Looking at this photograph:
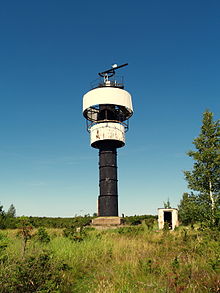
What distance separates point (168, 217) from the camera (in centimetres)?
2645

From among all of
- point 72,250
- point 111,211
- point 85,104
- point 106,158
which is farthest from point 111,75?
point 72,250

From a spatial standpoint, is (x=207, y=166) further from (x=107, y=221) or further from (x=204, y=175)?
(x=107, y=221)

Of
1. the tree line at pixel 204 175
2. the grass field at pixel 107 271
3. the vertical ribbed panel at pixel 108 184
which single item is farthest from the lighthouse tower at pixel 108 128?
the grass field at pixel 107 271

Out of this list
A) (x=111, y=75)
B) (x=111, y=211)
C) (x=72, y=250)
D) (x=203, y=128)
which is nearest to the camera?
(x=72, y=250)

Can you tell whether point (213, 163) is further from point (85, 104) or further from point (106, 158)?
point (85, 104)

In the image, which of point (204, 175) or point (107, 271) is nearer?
point (107, 271)

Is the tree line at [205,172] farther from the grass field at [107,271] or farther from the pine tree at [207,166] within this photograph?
the grass field at [107,271]

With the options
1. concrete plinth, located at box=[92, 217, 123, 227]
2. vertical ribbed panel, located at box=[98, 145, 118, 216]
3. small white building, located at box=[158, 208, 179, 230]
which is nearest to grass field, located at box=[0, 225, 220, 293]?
small white building, located at box=[158, 208, 179, 230]

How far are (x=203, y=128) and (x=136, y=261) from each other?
21907 millimetres

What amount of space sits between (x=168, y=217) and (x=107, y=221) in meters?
7.06

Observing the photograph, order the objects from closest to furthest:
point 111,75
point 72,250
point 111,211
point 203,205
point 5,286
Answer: point 5,286 → point 72,250 → point 203,205 → point 111,211 → point 111,75

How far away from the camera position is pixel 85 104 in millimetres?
34031

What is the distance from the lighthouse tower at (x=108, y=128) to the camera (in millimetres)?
30375

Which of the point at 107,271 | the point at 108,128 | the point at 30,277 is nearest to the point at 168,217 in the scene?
the point at 108,128
